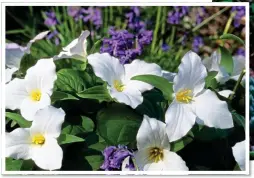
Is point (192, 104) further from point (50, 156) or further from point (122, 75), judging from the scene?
point (50, 156)

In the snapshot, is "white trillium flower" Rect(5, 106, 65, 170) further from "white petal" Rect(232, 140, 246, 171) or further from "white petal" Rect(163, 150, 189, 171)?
"white petal" Rect(232, 140, 246, 171)

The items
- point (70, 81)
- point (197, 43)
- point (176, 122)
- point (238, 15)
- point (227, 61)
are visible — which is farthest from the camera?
point (197, 43)

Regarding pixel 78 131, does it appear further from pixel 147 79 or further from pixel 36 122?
pixel 147 79

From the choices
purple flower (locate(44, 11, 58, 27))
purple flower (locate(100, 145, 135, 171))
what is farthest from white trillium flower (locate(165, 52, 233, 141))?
purple flower (locate(44, 11, 58, 27))

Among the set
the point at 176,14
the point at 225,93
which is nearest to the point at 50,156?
the point at 225,93

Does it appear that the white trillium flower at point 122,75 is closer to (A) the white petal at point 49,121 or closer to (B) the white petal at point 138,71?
(B) the white petal at point 138,71

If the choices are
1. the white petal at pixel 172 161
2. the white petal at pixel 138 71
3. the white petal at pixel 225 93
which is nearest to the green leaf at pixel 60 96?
the white petal at pixel 138 71
